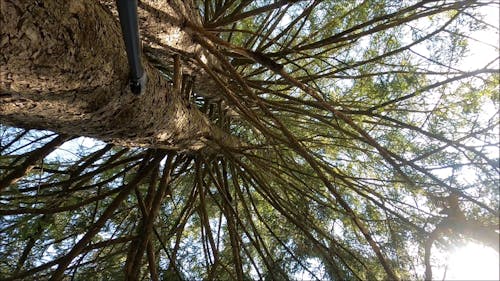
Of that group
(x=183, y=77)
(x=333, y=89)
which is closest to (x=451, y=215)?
(x=183, y=77)

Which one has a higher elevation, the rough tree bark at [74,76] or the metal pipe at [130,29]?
the rough tree bark at [74,76]

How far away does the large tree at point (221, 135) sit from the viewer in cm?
87

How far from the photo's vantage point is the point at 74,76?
804 millimetres

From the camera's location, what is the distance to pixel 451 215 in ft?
4.41

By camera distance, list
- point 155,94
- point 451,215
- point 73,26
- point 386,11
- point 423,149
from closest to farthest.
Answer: point 73,26
point 155,94
point 451,215
point 423,149
point 386,11

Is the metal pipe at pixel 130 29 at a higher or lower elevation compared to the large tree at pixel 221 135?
lower

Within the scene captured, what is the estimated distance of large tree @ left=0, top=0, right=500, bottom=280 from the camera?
0.87m

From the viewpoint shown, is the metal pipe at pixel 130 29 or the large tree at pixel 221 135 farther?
the large tree at pixel 221 135

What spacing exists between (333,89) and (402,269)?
1175 millimetres

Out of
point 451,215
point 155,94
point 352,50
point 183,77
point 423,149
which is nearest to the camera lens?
point 155,94

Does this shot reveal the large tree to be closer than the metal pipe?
No

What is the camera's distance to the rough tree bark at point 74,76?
66cm

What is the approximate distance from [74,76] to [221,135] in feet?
4.16

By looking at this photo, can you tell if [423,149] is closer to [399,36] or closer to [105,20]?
[399,36]
